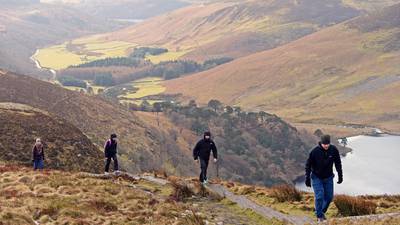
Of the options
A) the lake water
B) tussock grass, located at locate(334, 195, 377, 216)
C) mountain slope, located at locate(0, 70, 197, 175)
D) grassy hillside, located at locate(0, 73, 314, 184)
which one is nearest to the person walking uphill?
tussock grass, located at locate(334, 195, 377, 216)

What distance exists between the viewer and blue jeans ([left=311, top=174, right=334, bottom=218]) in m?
17.5

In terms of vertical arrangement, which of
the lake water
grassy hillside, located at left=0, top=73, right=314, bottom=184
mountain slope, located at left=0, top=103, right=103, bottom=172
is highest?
mountain slope, located at left=0, top=103, right=103, bottom=172

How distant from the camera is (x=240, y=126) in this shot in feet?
624

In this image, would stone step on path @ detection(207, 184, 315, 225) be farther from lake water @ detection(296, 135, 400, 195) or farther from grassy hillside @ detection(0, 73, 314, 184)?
lake water @ detection(296, 135, 400, 195)

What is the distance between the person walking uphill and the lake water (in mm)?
119009

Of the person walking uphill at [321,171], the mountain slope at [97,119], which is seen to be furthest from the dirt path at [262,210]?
the mountain slope at [97,119]

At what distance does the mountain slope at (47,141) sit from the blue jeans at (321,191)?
23903mm

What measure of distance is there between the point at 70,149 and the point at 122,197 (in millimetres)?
19943

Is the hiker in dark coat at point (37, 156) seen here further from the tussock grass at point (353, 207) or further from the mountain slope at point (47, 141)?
the tussock grass at point (353, 207)

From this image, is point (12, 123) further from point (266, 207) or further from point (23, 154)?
point (266, 207)

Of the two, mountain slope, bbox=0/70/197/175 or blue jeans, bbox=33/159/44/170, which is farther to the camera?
mountain slope, bbox=0/70/197/175

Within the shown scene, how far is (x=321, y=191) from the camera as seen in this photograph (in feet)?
57.4

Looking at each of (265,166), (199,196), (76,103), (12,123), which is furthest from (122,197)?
(265,166)

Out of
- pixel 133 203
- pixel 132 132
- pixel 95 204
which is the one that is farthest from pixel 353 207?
pixel 132 132
